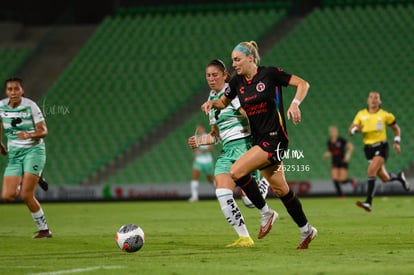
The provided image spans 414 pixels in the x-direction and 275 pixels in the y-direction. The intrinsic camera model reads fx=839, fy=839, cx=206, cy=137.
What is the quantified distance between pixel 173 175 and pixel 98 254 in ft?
58.6

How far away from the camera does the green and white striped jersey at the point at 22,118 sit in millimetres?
13070

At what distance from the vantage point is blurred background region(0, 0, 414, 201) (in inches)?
1075

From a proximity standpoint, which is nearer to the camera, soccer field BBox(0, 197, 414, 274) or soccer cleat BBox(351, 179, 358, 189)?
soccer field BBox(0, 197, 414, 274)

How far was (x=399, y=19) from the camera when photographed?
29.5 meters

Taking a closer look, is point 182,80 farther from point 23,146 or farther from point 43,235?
point 43,235

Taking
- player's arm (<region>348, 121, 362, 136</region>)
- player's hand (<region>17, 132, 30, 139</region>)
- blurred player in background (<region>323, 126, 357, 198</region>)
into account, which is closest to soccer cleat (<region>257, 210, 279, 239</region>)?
player's hand (<region>17, 132, 30, 139</region>)

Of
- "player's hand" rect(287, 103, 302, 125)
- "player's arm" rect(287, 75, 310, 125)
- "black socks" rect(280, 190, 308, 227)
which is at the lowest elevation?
"black socks" rect(280, 190, 308, 227)

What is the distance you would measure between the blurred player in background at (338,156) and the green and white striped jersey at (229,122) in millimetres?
13859

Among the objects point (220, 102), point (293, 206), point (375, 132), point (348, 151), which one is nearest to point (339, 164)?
→ point (348, 151)

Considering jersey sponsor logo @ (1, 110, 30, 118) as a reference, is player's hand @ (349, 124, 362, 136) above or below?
below

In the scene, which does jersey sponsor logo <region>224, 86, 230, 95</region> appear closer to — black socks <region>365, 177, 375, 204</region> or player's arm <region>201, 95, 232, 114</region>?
player's arm <region>201, 95, 232, 114</region>

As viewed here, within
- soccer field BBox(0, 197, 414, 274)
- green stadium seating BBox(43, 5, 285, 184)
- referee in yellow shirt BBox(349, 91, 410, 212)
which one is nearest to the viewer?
soccer field BBox(0, 197, 414, 274)

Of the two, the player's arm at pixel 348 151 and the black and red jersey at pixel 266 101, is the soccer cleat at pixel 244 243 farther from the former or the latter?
the player's arm at pixel 348 151

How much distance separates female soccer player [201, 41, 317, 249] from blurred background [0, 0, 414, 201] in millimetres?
15807
